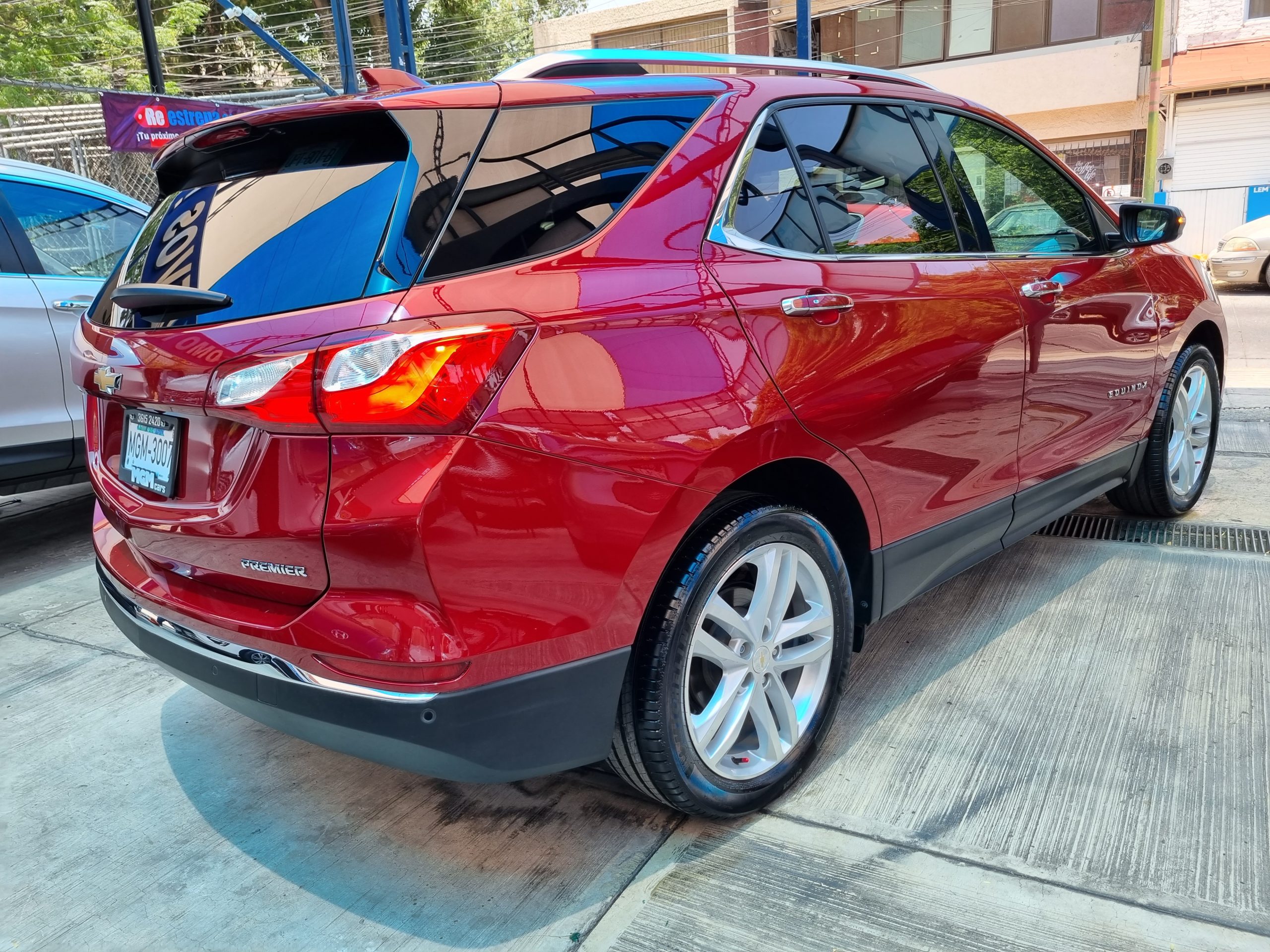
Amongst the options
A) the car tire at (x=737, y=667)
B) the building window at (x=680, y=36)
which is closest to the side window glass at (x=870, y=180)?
the car tire at (x=737, y=667)

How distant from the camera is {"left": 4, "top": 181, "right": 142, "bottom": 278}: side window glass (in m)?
4.67

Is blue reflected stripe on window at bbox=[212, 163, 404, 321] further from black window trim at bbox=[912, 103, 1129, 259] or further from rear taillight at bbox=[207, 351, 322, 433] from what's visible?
black window trim at bbox=[912, 103, 1129, 259]

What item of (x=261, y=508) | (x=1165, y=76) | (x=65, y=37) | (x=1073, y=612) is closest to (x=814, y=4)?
(x=1165, y=76)

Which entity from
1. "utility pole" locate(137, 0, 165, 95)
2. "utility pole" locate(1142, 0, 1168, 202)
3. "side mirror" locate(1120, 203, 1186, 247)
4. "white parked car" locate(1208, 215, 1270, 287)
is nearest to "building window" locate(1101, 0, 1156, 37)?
"utility pole" locate(1142, 0, 1168, 202)

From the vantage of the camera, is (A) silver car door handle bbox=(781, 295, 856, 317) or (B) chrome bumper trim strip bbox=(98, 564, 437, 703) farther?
(A) silver car door handle bbox=(781, 295, 856, 317)

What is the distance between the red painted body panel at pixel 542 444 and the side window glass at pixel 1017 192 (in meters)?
0.74

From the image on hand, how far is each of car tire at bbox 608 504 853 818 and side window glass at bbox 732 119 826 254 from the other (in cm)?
65

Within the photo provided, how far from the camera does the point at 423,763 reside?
6.35ft

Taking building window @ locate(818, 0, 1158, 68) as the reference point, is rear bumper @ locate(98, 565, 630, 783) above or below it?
below

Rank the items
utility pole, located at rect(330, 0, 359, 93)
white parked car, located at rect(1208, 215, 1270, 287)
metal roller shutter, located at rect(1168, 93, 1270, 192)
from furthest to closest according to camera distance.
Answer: metal roller shutter, located at rect(1168, 93, 1270, 192), white parked car, located at rect(1208, 215, 1270, 287), utility pole, located at rect(330, 0, 359, 93)

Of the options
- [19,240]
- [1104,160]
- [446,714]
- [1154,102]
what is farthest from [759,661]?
[1104,160]

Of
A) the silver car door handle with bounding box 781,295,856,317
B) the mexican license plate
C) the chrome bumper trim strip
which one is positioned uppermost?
the silver car door handle with bounding box 781,295,856,317

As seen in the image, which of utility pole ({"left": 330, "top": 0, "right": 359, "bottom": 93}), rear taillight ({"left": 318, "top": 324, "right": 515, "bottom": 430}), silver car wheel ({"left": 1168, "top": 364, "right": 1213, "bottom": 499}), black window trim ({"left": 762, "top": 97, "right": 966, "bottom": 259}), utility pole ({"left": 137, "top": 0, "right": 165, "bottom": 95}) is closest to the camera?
rear taillight ({"left": 318, "top": 324, "right": 515, "bottom": 430})

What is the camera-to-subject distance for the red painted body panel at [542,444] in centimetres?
181
